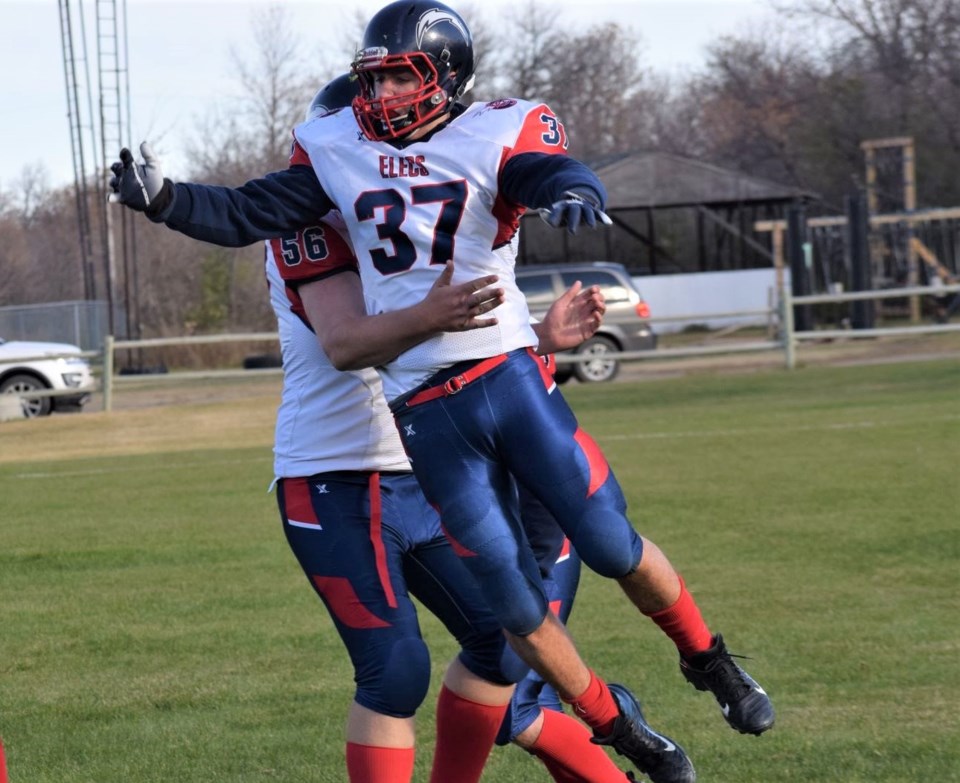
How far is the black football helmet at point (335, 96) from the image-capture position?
4.20 meters

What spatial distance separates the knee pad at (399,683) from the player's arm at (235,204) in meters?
1.09

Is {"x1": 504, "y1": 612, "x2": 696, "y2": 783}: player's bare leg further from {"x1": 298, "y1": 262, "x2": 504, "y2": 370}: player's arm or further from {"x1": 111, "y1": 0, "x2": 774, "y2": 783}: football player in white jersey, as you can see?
{"x1": 298, "y1": 262, "x2": 504, "y2": 370}: player's arm

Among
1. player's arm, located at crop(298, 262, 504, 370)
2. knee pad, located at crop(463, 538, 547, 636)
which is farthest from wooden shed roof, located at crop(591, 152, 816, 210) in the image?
knee pad, located at crop(463, 538, 547, 636)

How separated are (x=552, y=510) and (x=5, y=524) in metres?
7.98

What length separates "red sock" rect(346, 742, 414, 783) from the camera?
12.3 ft

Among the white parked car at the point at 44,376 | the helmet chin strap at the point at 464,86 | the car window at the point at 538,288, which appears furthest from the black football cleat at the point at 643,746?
the car window at the point at 538,288

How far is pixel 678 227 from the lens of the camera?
42531mm

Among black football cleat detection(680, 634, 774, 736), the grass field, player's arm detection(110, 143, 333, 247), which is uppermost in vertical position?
player's arm detection(110, 143, 333, 247)

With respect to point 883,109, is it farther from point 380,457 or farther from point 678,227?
point 380,457

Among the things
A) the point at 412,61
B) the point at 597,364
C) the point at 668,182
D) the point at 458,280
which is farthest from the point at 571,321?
the point at 668,182

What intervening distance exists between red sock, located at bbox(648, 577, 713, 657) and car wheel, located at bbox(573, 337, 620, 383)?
1885 cm

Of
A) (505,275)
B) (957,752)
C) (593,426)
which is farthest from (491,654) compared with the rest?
(593,426)

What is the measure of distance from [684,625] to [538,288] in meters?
19.9

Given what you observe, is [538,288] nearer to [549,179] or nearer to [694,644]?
[694,644]
